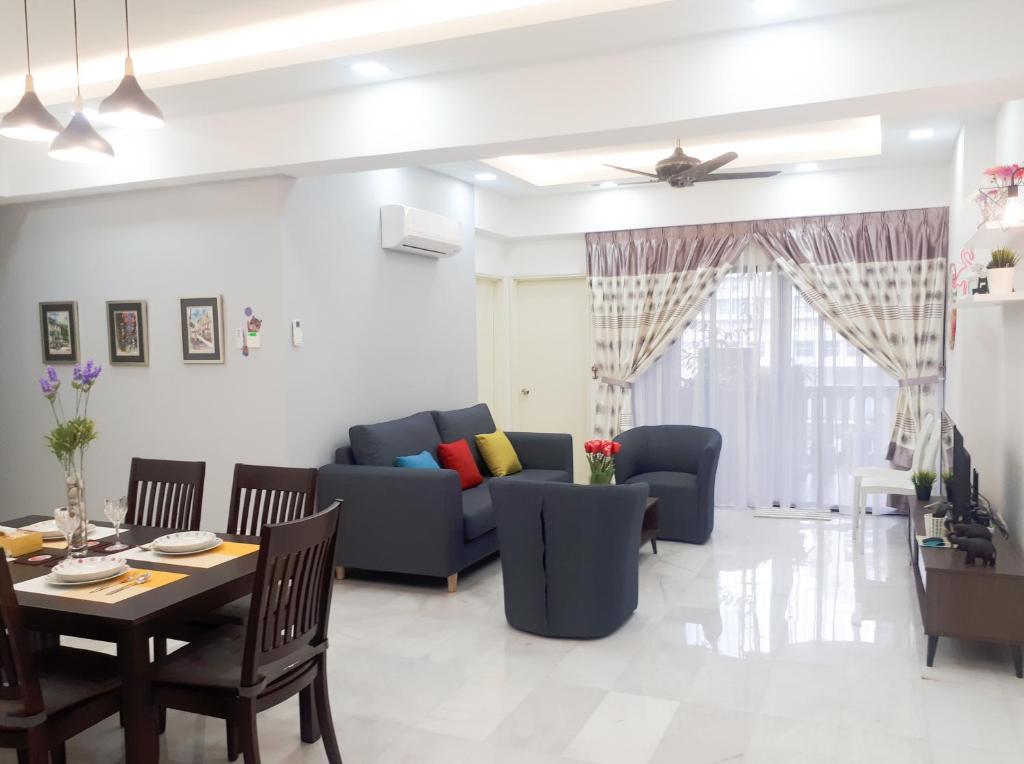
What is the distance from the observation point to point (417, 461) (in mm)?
4980

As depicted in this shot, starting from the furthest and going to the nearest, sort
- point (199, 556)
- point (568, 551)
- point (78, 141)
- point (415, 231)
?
1. point (415, 231)
2. point (568, 551)
3. point (199, 556)
4. point (78, 141)

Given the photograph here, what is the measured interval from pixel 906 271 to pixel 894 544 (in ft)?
6.98

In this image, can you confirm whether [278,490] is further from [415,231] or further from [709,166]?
[709,166]

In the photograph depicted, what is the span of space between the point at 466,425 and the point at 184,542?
10.7 feet

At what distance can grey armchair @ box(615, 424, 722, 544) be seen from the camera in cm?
562

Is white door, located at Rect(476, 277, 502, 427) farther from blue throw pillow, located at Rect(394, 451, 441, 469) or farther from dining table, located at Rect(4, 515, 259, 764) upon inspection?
dining table, located at Rect(4, 515, 259, 764)

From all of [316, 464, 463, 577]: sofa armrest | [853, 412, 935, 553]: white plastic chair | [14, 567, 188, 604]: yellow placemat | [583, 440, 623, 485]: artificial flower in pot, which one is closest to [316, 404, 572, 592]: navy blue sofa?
[316, 464, 463, 577]: sofa armrest

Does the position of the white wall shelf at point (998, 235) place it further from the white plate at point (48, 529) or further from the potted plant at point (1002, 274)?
the white plate at point (48, 529)

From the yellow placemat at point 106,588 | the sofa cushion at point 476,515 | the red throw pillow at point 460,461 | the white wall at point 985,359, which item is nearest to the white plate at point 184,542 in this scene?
the yellow placemat at point 106,588

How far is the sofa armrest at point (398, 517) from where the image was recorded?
14.7ft

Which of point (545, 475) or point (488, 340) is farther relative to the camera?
point (488, 340)

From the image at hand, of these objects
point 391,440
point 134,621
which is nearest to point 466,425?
point 391,440

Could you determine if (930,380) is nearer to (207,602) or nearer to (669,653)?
(669,653)

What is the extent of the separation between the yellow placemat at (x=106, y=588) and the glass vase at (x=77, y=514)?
0.67ft
